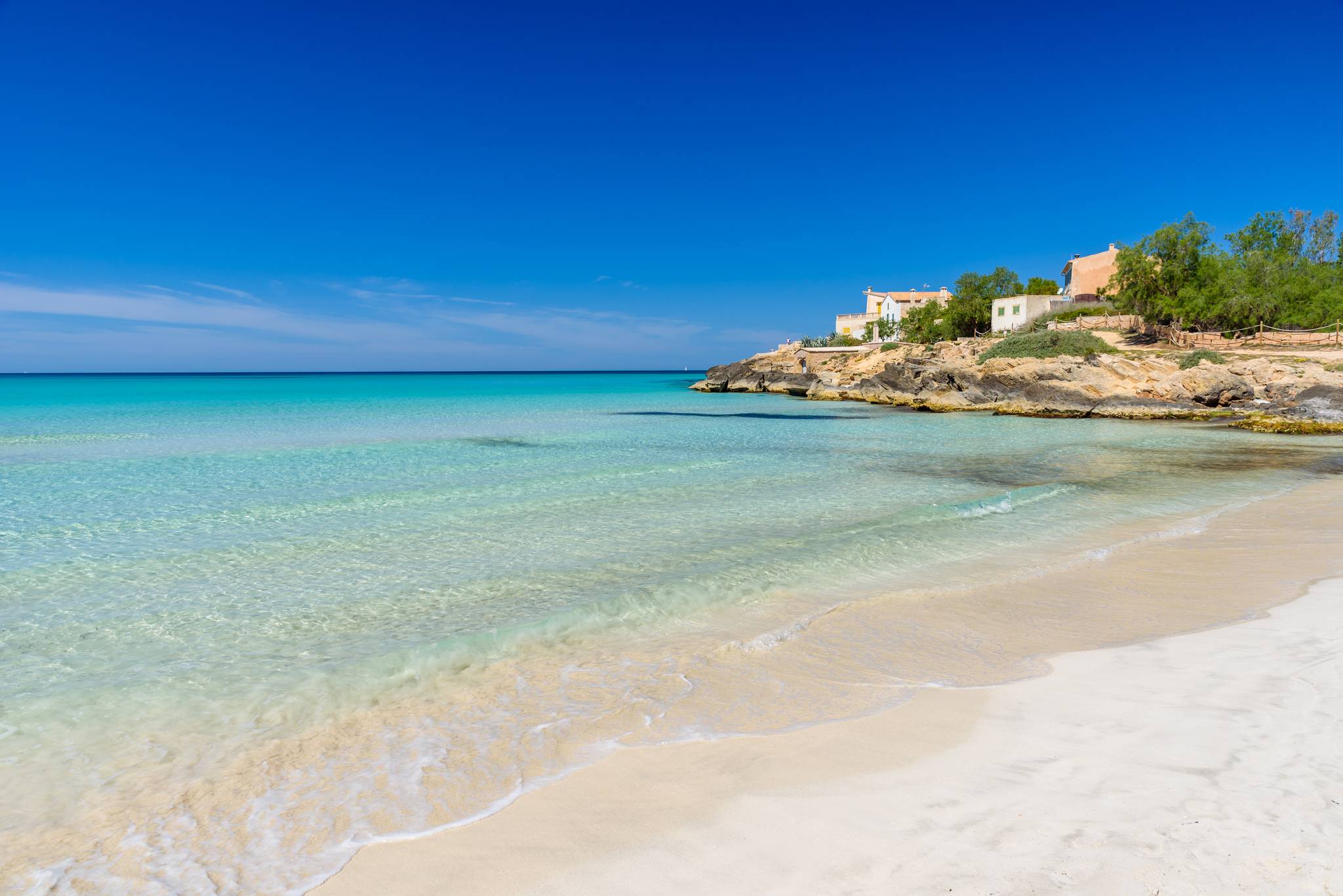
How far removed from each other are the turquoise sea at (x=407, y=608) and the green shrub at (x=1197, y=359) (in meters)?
21.8

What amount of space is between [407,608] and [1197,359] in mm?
46437

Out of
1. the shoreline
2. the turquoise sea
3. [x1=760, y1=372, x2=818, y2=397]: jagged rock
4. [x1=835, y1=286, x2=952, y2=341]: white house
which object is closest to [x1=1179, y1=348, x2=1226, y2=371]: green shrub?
the turquoise sea

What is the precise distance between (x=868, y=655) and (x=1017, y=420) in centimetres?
3259

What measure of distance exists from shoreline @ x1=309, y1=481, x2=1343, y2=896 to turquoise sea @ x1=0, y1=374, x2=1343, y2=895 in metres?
0.27

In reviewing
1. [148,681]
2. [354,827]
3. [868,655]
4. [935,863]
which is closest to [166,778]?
[354,827]

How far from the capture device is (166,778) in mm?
4445

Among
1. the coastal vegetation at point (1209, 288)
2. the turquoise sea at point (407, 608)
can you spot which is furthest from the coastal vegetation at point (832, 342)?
the turquoise sea at point (407, 608)

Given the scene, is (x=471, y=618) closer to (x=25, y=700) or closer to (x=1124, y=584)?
(x=25, y=700)

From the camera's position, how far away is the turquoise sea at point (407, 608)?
416 centimetres

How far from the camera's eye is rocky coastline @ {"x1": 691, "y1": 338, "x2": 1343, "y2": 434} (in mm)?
32000

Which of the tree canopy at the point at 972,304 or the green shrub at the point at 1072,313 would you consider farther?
the tree canopy at the point at 972,304

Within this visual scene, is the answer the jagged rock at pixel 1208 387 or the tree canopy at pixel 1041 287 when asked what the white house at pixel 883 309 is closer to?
the tree canopy at pixel 1041 287

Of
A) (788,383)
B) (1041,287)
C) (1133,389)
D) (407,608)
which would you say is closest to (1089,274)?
(1041,287)

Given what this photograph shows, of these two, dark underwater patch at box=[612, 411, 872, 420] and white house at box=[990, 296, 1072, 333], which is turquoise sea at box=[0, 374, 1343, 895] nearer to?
dark underwater patch at box=[612, 411, 872, 420]
